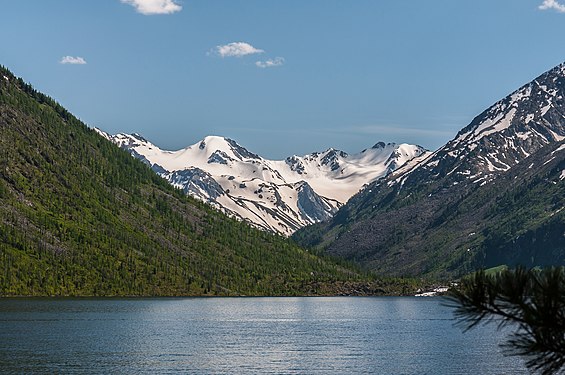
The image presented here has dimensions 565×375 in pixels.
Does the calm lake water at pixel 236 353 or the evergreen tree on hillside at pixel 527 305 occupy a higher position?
the evergreen tree on hillside at pixel 527 305

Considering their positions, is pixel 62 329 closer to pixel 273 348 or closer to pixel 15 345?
pixel 15 345

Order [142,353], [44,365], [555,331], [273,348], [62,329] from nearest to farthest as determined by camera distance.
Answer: [555,331]
[44,365]
[142,353]
[273,348]
[62,329]

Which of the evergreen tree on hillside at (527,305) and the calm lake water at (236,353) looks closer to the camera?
the evergreen tree on hillside at (527,305)

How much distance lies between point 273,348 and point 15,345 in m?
49.2

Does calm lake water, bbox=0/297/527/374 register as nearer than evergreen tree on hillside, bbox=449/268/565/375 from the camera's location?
No

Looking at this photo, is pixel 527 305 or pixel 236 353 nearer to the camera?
pixel 527 305

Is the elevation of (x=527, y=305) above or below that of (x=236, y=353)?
above

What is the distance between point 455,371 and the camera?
13438 cm

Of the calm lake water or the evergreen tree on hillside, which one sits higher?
the evergreen tree on hillside

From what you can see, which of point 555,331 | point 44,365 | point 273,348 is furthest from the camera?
point 273,348

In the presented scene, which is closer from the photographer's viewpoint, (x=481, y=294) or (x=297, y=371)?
(x=481, y=294)

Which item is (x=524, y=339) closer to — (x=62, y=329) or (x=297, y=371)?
(x=297, y=371)

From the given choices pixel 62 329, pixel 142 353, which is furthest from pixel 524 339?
pixel 62 329

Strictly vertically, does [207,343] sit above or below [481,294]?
below
